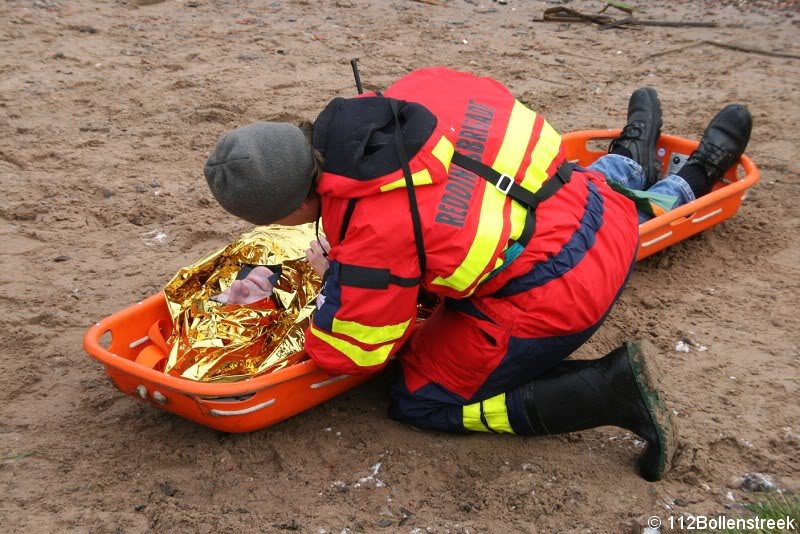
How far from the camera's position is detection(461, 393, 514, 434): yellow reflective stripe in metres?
2.95

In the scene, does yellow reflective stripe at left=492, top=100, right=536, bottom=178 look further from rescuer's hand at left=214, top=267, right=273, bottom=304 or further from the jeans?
the jeans

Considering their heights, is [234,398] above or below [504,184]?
below

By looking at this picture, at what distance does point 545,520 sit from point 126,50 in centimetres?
507

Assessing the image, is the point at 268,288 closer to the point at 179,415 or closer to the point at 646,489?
the point at 179,415

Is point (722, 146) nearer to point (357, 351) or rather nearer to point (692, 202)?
point (692, 202)

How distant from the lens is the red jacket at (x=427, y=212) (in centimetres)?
248

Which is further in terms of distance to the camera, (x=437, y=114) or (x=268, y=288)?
(x=268, y=288)

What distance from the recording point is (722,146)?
4.11 meters

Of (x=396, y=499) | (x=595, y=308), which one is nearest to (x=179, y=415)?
(x=396, y=499)

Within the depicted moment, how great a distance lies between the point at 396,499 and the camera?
2748 mm

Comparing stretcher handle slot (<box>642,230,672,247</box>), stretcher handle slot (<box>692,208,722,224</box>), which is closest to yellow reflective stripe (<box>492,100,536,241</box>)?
stretcher handle slot (<box>642,230,672,247</box>)

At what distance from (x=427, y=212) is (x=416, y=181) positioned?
0.10 metres

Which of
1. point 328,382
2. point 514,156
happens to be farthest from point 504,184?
point 328,382

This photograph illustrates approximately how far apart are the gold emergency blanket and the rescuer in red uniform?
0.37 metres
